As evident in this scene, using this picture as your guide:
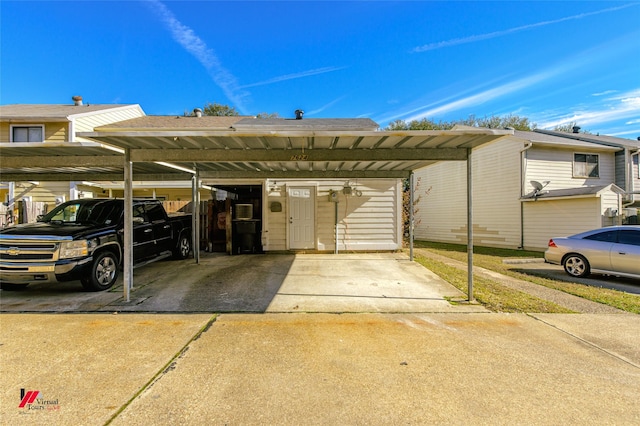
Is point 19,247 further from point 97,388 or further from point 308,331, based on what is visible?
point 308,331

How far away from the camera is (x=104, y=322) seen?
4105mm

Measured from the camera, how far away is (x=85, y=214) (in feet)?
20.6

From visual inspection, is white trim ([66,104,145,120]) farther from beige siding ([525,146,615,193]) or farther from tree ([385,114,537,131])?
tree ([385,114,537,131])

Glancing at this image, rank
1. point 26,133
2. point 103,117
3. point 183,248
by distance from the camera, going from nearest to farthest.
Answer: point 183,248 < point 26,133 < point 103,117

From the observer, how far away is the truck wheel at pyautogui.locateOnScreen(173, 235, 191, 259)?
29.4ft

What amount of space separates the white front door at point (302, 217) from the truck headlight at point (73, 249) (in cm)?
610

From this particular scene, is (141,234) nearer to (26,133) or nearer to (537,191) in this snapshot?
(26,133)

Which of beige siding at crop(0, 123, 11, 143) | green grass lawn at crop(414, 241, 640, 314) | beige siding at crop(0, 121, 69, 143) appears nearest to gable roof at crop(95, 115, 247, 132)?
beige siding at crop(0, 121, 69, 143)

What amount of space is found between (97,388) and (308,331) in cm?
216

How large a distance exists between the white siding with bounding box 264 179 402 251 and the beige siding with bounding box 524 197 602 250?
22.2 ft

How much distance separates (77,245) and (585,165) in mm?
19449

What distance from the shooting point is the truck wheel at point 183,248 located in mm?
8966

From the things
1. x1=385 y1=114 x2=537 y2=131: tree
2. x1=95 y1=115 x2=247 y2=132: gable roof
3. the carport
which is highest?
x1=385 y1=114 x2=537 y2=131: tree

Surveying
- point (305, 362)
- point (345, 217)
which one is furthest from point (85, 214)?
point (345, 217)
